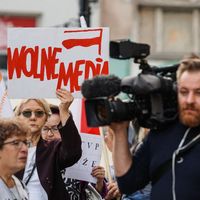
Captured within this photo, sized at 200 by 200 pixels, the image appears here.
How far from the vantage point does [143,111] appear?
4629mm

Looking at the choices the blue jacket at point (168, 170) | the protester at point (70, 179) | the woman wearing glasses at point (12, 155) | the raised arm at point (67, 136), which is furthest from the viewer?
the protester at point (70, 179)

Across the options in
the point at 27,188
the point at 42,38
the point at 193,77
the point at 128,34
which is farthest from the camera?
the point at 128,34

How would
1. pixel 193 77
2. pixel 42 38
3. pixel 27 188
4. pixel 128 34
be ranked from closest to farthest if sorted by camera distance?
pixel 193 77, pixel 27 188, pixel 42 38, pixel 128 34

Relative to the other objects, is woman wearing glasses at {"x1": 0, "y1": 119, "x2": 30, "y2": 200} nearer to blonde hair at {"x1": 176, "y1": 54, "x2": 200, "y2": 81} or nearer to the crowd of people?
the crowd of people

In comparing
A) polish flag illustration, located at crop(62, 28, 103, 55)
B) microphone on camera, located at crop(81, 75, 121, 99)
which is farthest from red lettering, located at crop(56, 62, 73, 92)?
microphone on camera, located at crop(81, 75, 121, 99)

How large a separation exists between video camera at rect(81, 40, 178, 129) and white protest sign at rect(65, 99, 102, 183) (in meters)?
1.65

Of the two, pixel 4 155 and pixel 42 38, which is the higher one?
pixel 42 38

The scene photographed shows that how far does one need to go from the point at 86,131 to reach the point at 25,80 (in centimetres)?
53

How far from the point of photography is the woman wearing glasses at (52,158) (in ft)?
18.6

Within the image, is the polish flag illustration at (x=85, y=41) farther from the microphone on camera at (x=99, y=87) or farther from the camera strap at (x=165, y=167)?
the camera strap at (x=165, y=167)

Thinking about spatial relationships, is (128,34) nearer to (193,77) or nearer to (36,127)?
(36,127)

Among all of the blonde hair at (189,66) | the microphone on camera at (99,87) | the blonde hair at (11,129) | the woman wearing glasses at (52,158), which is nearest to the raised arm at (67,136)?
the woman wearing glasses at (52,158)

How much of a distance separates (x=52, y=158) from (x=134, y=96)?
137 cm

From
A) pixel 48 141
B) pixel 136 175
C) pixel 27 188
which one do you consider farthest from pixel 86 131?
pixel 136 175
